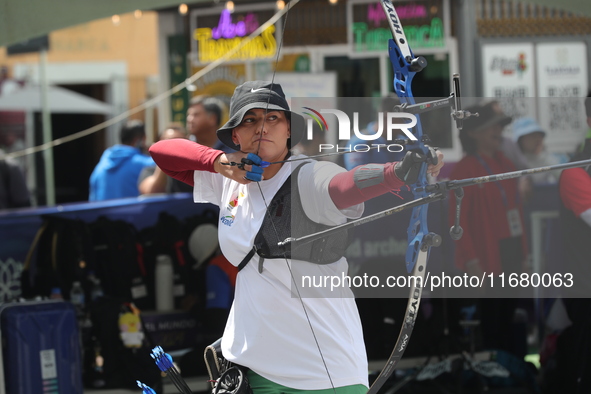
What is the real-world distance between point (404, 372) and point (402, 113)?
2.94m

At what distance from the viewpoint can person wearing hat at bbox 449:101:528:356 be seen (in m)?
2.55

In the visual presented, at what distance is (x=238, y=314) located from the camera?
8.32 ft

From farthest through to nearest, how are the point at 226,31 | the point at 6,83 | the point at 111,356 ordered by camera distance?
the point at 6,83 → the point at 226,31 → the point at 111,356

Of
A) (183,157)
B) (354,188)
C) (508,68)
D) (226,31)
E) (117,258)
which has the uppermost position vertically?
(226,31)

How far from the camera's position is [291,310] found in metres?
2.46

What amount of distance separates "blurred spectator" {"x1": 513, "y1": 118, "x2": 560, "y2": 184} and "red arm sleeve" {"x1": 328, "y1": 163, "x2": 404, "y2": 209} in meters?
0.52

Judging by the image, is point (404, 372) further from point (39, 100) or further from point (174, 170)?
point (39, 100)

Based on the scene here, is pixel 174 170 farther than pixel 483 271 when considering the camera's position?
Yes

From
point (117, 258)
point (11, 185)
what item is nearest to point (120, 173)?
point (11, 185)

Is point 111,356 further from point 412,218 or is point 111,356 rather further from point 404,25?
point 404,25

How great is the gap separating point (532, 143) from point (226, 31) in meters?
7.28

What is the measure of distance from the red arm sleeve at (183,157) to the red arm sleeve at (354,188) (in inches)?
16.5

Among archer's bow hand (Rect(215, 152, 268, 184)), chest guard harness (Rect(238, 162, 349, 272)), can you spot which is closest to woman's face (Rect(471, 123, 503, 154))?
chest guard harness (Rect(238, 162, 349, 272))

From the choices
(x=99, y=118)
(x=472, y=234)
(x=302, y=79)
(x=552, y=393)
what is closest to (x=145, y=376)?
(x=552, y=393)
